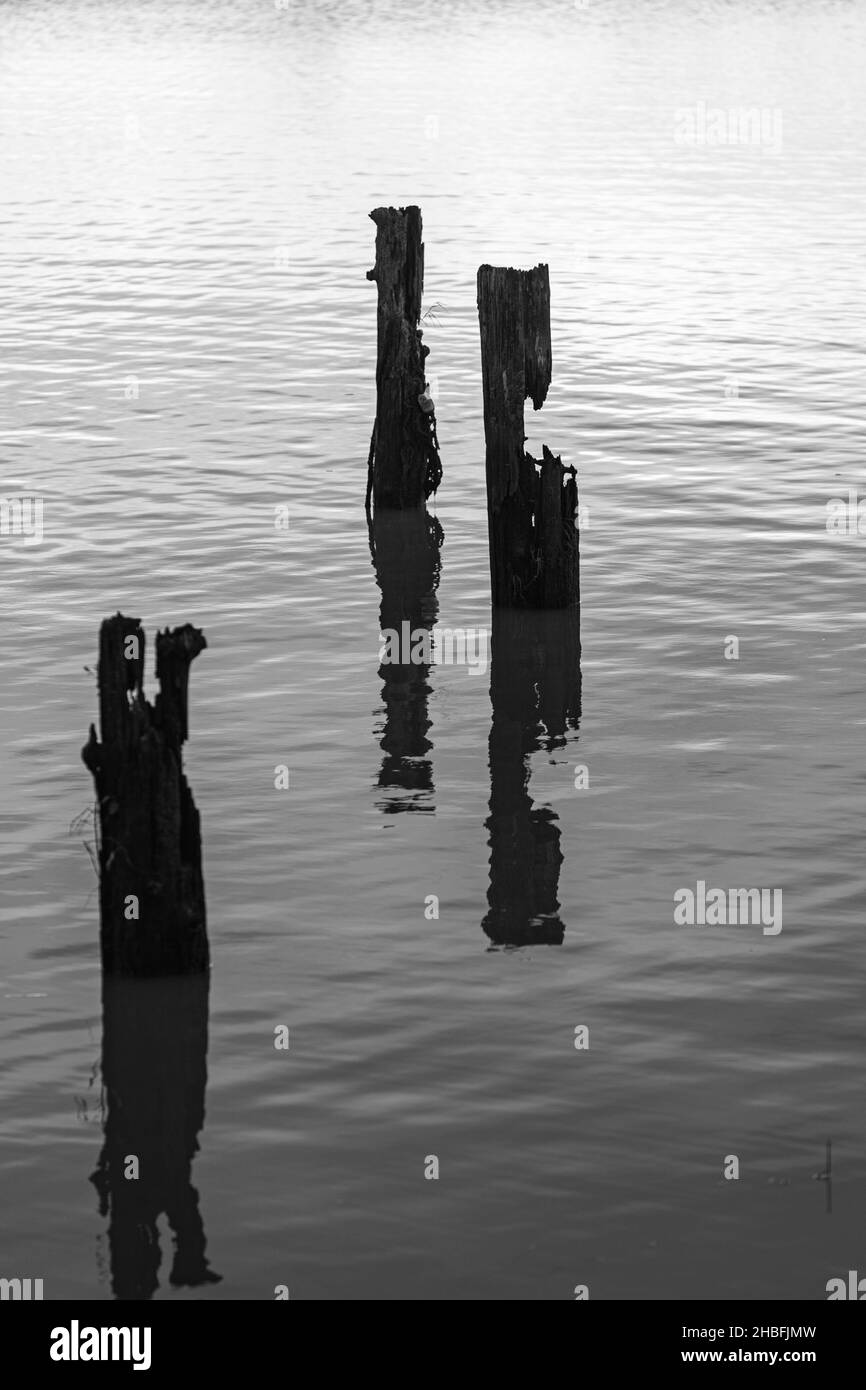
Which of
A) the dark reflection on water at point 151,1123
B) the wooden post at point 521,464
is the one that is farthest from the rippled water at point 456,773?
the wooden post at point 521,464

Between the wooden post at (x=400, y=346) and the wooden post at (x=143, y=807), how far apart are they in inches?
418

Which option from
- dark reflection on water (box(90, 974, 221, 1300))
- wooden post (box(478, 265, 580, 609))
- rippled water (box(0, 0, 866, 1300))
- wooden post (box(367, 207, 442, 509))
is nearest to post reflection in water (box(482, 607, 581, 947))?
rippled water (box(0, 0, 866, 1300))

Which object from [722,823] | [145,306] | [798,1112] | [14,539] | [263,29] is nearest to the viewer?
[798,1112]

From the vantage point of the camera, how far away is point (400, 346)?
21.8 meters

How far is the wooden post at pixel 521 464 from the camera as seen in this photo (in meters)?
18.2

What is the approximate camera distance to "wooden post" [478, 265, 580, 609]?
18.2m

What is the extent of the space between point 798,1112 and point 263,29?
76939 mm

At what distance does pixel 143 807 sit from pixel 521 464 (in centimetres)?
795

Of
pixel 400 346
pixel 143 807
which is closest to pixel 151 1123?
pixel 143 807

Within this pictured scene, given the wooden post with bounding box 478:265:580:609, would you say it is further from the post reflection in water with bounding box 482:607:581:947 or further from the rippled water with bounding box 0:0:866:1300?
the rippled water with bounding box 0:0:866:1300

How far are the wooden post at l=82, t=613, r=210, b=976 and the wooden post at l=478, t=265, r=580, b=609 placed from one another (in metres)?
7.44
